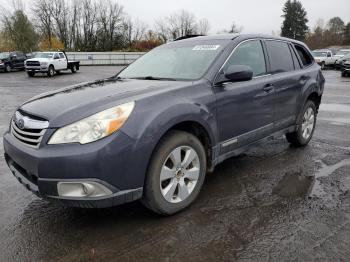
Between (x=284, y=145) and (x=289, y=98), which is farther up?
(x=289, y=98)

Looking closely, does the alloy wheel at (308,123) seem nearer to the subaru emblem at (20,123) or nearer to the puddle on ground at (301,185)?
the puddle on ground at (301,185)

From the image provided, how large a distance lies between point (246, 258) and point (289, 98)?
2.81m

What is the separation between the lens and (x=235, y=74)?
3588 mm

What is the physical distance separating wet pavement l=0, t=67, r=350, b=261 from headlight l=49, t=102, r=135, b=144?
890 mm

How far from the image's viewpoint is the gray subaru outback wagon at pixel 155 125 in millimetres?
2734

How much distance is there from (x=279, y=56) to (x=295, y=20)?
81417mm

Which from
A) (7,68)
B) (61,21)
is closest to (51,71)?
(7,68)

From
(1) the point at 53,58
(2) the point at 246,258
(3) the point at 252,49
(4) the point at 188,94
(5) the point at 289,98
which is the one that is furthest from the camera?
(1) the point at 53,58

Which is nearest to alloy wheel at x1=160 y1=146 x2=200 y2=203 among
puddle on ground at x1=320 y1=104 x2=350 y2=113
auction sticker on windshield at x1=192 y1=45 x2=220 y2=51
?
auction sticker on windshield at x1=192 y1=45 x2=220 y2=51

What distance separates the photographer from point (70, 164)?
266 cm

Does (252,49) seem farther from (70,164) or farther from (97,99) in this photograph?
(70,164)

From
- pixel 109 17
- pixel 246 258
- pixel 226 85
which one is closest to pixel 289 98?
pixel 226 85

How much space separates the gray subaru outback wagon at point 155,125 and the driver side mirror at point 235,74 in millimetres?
11

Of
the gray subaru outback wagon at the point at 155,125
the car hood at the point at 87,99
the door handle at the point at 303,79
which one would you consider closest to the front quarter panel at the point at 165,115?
the gray subaru outback wagon at the point at 155,125
